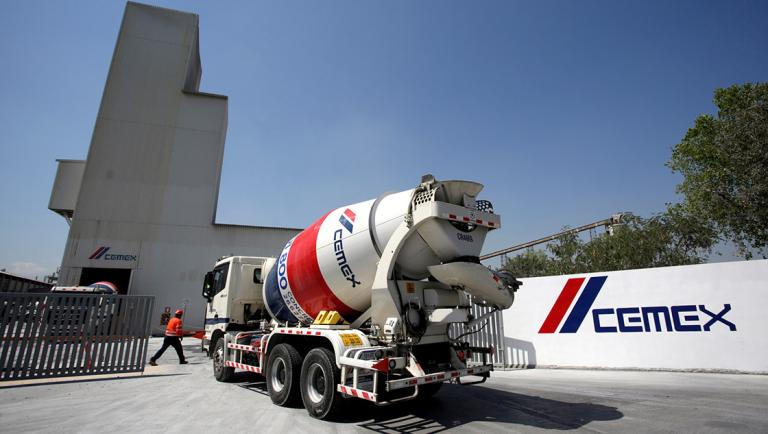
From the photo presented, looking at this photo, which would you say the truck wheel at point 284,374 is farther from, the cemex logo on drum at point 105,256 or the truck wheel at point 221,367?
the cemex logo on drum at point 105,256

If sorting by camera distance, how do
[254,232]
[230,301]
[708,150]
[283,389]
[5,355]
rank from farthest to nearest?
[254,232] < [708,150] < [230,301] < [5,355] < [283,389]

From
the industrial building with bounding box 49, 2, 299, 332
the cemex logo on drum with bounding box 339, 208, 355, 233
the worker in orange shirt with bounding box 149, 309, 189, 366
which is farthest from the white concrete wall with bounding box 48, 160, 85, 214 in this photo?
the cemex logo on drum with bounding box 339, 208, 355, 233

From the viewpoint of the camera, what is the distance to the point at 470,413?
5711 mm

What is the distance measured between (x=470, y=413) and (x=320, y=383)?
7.79ft

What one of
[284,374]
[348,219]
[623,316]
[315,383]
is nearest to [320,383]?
[315,383]

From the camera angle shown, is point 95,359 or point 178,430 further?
point 95,359

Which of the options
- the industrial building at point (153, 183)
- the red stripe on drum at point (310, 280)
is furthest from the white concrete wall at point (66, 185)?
the red stripe on drum at point (310, 280)

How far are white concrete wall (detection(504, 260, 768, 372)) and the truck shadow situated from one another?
503cm

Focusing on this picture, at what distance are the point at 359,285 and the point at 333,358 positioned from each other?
3.95 feet

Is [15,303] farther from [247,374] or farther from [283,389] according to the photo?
[283,389]

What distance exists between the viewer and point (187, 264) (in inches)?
991

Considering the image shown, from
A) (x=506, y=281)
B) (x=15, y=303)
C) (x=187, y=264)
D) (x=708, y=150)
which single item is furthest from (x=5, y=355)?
(x=708, y=150)

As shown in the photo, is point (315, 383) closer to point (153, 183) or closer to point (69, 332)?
point (69, 332)

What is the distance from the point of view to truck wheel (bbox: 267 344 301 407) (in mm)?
6082
